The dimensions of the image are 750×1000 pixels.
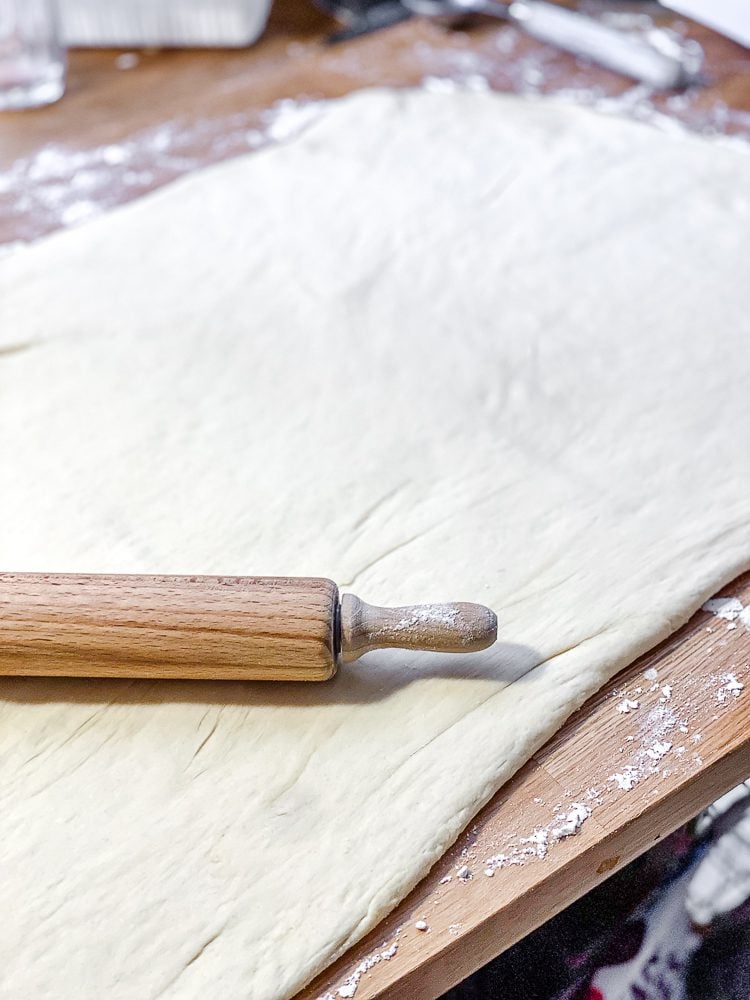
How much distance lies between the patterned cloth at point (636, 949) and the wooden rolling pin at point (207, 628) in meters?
0.31

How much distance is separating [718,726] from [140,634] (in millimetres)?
468

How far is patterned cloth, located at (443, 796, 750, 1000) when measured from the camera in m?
0.88

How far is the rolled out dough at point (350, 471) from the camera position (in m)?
0.70

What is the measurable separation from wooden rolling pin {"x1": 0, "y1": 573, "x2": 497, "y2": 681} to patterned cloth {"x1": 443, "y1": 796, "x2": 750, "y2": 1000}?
1.03ft

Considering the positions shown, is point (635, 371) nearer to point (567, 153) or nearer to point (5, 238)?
point (567, 153)

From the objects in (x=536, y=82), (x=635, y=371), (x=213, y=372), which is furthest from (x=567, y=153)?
(x=213, y=372)

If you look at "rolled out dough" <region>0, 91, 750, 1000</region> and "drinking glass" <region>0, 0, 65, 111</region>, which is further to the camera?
"drinking glass" <region>0, 0, 65, 111</region>

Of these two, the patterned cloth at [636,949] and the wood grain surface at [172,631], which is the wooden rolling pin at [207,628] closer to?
the wood grain surface at [172,631]

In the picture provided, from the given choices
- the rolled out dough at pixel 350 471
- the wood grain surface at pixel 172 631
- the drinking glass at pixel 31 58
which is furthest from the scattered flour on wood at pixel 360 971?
the drinking glass at pixel 31 58

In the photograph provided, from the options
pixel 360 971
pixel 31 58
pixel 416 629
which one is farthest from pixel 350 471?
pixel 31 58

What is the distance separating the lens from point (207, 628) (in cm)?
75

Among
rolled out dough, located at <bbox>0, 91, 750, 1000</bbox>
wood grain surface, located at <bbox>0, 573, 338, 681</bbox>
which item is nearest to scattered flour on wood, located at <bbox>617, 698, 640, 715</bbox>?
rolled out dough, located at <bbox>0, 91, 750, 1000</bbox>

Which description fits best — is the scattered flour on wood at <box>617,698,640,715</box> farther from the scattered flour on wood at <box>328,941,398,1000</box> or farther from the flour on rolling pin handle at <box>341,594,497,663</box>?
the scattered flour on wood at <box>328,941,398,1000</box>

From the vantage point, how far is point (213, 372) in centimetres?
111
